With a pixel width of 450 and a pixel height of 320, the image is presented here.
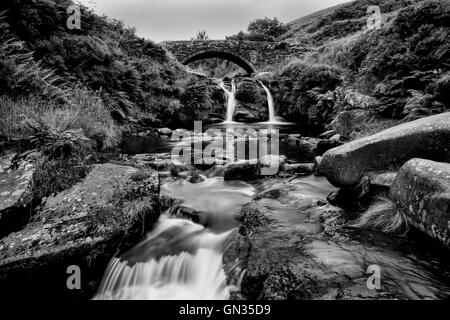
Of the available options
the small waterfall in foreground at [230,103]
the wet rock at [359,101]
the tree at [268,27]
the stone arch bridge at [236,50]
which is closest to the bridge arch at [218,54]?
the stone arch bridge at [236,50]

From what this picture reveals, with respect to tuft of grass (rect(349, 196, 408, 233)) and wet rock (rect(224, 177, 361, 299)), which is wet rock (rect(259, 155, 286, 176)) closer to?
wet rock (rect(224, 177, 361, 299))

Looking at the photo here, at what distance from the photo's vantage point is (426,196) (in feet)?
8.89

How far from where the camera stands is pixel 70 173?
12.9ft

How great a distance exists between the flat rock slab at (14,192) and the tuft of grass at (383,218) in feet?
13.8

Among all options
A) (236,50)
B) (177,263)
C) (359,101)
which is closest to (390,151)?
(177,263)

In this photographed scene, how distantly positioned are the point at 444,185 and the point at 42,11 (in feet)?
37.2

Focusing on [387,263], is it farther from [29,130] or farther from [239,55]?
[239,55]

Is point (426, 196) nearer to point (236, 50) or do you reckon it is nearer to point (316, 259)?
point (316, 259)

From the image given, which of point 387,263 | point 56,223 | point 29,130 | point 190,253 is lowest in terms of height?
point 190,253

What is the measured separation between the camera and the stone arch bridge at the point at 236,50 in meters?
25.6

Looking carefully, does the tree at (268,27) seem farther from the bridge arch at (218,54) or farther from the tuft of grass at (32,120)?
the tuft of grass at (32,120)

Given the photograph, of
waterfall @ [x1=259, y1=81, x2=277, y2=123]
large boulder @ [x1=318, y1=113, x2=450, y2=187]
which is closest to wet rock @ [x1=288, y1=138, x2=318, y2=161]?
large boulder @ [x1=318, y1=113, x2=450, y2=187]
